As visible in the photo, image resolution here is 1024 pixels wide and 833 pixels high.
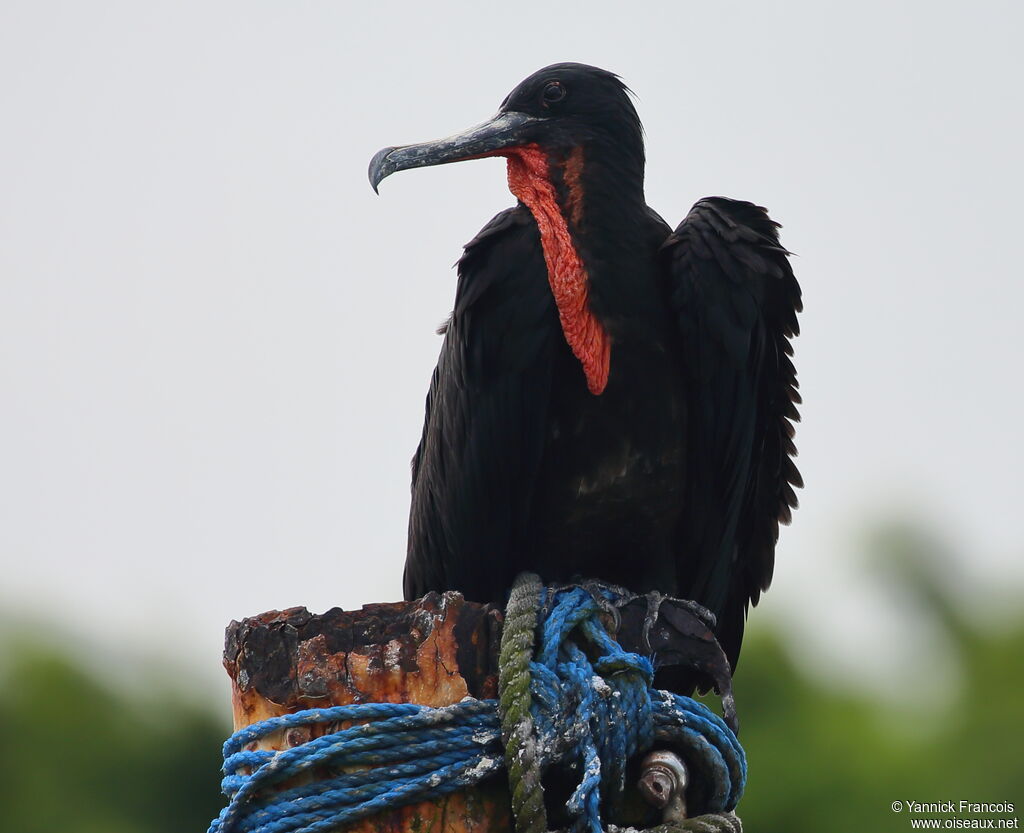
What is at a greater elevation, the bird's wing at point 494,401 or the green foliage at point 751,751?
the bird's wing at point 494,401

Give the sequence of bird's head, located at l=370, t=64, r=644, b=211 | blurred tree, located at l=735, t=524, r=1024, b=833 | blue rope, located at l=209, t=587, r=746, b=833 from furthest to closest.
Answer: blurred tree, located at l=735, t=524, r=1024, b=833
bird's head, located at l=370, t=64, r=644, b=211
blue rope, located at l=209, t=587, r=746, b=833

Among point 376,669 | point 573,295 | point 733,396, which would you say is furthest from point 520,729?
point 733,396

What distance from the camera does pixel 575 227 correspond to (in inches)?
234

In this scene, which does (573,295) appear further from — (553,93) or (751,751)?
(751,751)

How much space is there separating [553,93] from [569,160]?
0.30 metres

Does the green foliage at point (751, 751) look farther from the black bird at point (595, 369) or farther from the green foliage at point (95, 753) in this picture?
the black bird at point (595, 369)

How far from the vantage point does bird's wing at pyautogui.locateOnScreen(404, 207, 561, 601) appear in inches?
230

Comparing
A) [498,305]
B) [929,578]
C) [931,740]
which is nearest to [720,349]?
[498,305]

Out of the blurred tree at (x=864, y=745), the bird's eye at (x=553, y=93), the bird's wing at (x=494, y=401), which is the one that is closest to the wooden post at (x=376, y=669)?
the bird's wing at (x=494, y=401)

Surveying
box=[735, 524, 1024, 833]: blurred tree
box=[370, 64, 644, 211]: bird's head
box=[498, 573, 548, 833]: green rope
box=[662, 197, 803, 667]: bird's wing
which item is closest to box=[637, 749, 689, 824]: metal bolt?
box=[498, 573, 548, 833]: green rope

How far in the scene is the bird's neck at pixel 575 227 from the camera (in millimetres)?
5816

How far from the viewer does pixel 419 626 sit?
13.5 feet

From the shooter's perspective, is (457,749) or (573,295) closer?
(457,749)

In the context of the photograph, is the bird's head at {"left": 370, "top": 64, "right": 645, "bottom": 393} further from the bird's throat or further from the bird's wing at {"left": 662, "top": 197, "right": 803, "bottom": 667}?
the bird's wing at {"left": 662, "top": 197, "right": 803, "bottom": 667}
